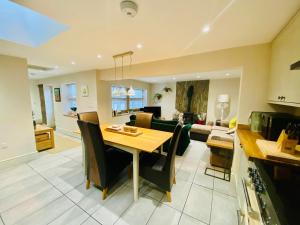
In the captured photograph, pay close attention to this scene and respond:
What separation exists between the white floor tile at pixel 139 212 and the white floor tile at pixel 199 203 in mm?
475

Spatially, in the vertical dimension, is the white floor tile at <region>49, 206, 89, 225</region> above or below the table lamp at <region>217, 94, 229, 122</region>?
below

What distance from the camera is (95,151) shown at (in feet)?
5.65

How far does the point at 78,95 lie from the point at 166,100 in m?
4.48

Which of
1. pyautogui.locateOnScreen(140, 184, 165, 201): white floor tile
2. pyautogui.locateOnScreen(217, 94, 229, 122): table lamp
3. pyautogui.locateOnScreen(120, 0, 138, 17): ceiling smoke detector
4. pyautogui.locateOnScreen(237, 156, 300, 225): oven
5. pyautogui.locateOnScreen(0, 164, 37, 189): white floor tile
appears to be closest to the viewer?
pyautogui.locateOnScreen(237, 156, 300, 225): oven

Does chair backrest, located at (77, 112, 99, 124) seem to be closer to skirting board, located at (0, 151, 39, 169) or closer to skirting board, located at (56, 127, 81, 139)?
skirting board, located at (0, 151, 39, 169)

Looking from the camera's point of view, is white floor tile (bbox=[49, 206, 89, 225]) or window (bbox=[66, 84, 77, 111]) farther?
window (bbox=[66, 84, 77, 111])

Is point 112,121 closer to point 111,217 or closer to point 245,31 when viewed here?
point 111,217

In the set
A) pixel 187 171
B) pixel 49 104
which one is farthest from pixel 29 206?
pixel 49 104

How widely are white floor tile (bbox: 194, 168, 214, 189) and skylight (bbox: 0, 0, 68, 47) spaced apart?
315 centimetres

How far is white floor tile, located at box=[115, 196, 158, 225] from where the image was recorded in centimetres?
154

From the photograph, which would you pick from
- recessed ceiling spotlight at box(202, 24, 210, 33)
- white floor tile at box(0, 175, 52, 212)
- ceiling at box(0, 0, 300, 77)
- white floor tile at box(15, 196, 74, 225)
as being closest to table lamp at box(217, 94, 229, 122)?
ceiling at box(0, 0, 300, 77)

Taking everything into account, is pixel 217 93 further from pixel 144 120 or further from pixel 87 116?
pixel 87 116

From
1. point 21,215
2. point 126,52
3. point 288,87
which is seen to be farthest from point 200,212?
point 126,52

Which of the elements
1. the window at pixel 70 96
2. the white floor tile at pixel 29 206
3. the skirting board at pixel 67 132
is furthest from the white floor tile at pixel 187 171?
the window at pixel 70 96
